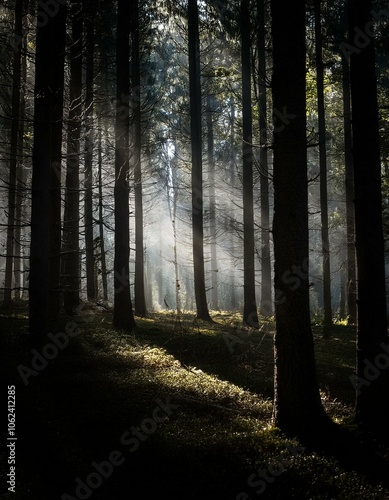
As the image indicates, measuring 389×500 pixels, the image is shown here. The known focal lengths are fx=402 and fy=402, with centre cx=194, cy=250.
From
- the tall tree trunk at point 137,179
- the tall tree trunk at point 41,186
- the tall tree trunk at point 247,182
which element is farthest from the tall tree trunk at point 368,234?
the tall tree trunk at point 137,179

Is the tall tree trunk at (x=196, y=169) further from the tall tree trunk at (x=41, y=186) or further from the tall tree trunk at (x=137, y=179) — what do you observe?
the tall tree trunk at (x=41, y=186)

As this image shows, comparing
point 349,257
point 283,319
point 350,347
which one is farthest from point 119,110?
point 349,257

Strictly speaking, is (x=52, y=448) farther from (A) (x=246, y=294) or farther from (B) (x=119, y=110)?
(A) (x=246, y=294)

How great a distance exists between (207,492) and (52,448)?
193 cm

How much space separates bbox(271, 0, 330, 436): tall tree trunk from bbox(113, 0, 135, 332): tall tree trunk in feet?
23.9

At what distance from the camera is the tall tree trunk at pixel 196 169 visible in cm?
1619

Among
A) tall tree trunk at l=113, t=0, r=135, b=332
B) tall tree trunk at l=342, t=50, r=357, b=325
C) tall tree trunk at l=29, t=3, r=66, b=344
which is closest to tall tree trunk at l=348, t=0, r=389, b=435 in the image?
tall tree trunk at l=29, t=3, r=66, b=344

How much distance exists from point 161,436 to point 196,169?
1307 centimetres

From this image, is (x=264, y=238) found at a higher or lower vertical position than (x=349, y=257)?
higher

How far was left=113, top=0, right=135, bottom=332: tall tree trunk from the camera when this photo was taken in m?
12.2

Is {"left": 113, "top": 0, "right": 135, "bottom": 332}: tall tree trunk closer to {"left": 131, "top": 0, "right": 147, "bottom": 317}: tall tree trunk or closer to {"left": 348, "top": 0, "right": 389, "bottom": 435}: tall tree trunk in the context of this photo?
{"left": 131, "top": 0, "right": 147, "bottom": 317}: tall tree trunk

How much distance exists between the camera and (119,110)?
488 inches

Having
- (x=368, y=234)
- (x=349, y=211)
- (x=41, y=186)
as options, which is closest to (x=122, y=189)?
(x=41, y=186)

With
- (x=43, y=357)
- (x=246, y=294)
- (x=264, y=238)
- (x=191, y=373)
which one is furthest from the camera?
(x=264, y=238)
